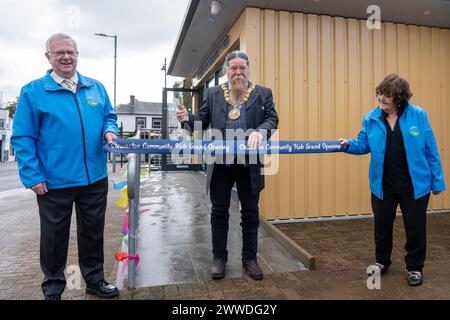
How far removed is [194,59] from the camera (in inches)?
338

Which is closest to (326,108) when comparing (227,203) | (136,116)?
(227,203)

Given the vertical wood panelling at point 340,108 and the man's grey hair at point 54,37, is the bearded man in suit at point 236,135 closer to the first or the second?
the man's grey hair at point 54,37

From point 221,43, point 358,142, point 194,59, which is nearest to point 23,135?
point 358,142

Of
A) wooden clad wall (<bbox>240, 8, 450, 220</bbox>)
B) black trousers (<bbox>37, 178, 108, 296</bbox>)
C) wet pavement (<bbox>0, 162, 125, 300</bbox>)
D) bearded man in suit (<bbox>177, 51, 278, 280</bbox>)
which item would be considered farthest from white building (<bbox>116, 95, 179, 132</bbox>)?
black trousers (<bbox>37, 178, 108, 296</bbox>)

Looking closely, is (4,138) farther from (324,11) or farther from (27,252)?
(324,11)

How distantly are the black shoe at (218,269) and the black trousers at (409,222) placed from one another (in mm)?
1368

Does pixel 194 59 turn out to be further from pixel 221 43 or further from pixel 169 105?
pixel 221 43

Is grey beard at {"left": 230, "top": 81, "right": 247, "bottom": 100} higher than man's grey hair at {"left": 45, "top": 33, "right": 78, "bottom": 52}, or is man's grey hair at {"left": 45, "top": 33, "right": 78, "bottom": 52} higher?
man's grey hair at {"left": 45, "top": 33, "right": 78, "bottom": 52}

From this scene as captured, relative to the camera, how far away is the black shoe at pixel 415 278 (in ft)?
8.57

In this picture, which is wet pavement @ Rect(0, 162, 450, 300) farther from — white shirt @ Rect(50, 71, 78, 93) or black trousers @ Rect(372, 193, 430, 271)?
white shirt @ Rect(50, 71, 78, 93)

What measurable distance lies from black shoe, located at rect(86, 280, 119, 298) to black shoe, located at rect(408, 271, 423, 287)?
7.49ft

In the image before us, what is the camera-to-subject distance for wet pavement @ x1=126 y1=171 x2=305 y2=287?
9.31ft

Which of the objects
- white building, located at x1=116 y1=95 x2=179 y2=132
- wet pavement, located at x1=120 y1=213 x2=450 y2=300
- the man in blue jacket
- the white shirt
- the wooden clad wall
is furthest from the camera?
white building, located at x1=116 y1=95 x2=179 y2=132

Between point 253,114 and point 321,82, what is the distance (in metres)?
2.53
